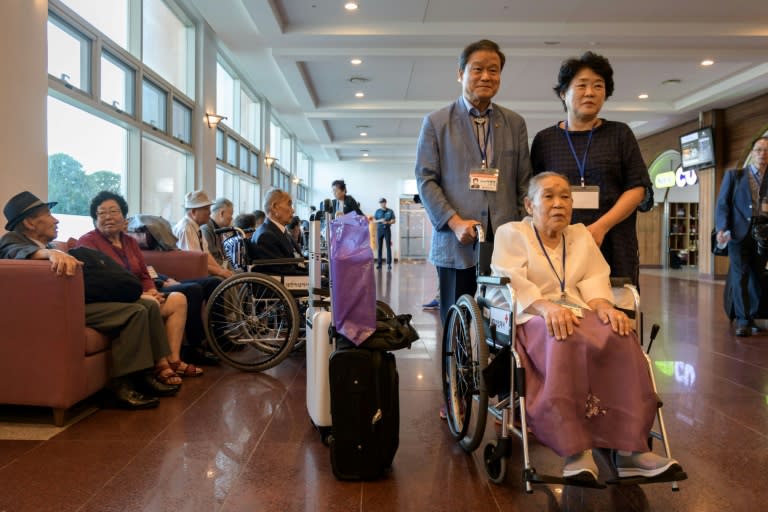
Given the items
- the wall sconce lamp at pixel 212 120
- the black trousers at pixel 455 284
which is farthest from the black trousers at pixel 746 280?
the wall sconce lamp at pixel 212 120

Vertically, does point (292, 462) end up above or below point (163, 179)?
below

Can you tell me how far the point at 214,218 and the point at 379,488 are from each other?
11.8 feet

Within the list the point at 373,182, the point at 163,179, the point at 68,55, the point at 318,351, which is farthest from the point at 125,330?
the point at 373,182

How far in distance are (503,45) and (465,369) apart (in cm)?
673

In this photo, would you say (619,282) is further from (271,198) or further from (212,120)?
(212,120)

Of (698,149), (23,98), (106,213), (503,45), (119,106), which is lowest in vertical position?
(106,213)

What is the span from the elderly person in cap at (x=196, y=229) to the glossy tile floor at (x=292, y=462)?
138 cm

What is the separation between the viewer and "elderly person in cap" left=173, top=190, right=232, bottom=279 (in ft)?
13.7

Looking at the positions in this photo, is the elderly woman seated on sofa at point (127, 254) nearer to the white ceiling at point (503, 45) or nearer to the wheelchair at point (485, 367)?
the wheelchair at point (485, 367)

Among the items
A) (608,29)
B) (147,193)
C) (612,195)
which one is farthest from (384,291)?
(612,195)

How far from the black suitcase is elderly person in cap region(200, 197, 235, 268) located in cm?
275

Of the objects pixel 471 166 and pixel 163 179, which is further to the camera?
pixel 163 179

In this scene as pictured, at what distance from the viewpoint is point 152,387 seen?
273 centimetres

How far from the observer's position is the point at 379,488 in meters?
1.73
